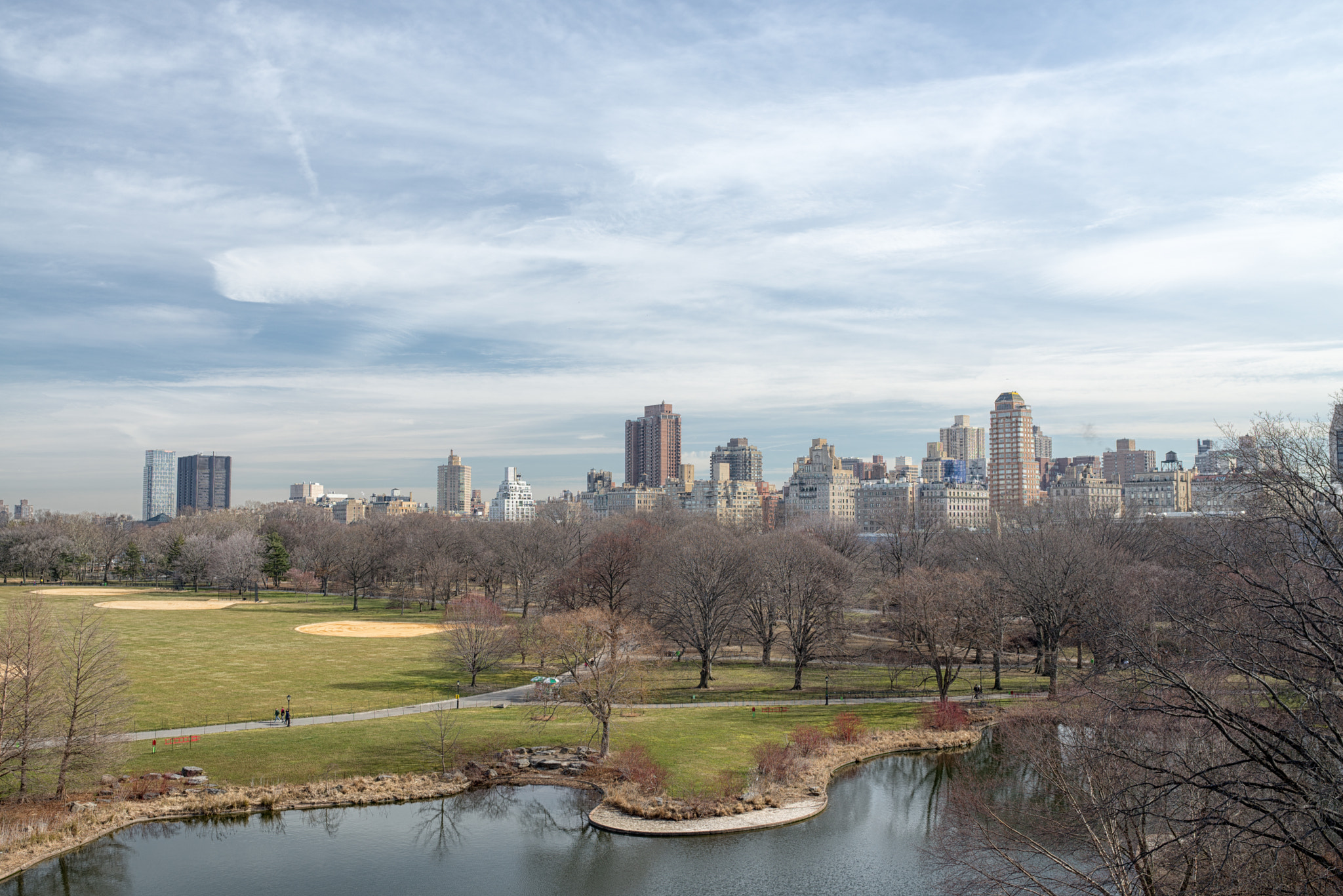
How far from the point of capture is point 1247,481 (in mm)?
15727

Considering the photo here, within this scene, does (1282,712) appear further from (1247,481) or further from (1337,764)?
(1247,481)

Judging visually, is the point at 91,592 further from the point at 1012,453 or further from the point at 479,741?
the point at 1012,453

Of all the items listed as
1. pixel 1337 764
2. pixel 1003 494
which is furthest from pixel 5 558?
pixel 1003 494

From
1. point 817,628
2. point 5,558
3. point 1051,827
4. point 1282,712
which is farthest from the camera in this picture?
point 5,558

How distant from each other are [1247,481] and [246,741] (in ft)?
131

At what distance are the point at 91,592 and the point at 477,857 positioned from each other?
108 metres

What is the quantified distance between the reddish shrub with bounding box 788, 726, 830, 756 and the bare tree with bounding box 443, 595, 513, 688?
818 inches

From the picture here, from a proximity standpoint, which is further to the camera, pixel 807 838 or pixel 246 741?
pixel 246 741

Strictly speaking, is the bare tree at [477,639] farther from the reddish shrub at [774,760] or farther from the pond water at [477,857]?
the reddish shrub at [774,760]

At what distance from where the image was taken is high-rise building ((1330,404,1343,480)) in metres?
17.6

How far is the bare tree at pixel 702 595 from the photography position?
195 ft

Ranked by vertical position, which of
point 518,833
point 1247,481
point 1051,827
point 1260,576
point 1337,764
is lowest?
point 518,833

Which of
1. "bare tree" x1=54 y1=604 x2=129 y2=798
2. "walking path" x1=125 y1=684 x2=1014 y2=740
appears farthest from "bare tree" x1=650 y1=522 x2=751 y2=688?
"bare tree" x1=54 y1=604 x2=129 y2=798

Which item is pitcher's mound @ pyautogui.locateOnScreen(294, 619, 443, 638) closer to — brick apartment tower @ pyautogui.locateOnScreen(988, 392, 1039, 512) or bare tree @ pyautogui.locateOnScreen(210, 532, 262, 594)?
bare tree @ pyautogui.locateOnScreen(210, 532, 262, 594)
